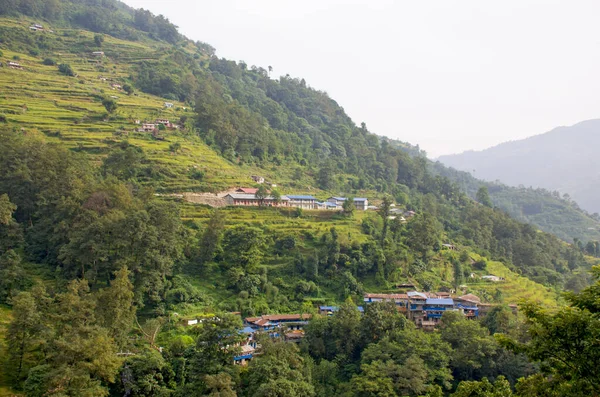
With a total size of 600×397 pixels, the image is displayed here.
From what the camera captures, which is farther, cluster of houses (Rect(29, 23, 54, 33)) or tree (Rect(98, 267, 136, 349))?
cluster of houses (Rect(29, 23, 54, 33))

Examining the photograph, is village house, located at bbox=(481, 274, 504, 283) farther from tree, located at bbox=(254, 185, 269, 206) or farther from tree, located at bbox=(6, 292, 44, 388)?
tree, located at bbox=(6, 292, 44, 388)

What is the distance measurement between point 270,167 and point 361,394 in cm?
3326

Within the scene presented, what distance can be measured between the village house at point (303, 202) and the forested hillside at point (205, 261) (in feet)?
6.07

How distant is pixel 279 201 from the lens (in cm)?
3862

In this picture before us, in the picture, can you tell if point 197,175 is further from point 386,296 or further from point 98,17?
point 98,17

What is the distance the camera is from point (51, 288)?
2297cm

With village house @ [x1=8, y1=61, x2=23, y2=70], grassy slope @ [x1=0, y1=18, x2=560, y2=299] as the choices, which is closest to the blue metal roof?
grassy slope @ [x1=0, y1=18, x2=560, y2=299]

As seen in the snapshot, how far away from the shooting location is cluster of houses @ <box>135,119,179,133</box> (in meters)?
44.5

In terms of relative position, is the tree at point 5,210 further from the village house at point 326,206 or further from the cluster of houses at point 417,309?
the village house at point 326,206

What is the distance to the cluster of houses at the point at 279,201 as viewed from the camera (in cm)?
3741

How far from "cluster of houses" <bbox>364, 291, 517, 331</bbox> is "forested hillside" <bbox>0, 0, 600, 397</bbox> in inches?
49.6

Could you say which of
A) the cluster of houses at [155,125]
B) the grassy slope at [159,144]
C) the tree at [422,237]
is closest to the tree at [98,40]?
the grassy slope at [159,144]

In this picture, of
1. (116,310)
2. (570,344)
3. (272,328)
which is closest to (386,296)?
(272,328)

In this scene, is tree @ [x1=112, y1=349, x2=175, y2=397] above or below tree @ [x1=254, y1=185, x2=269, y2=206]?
below
